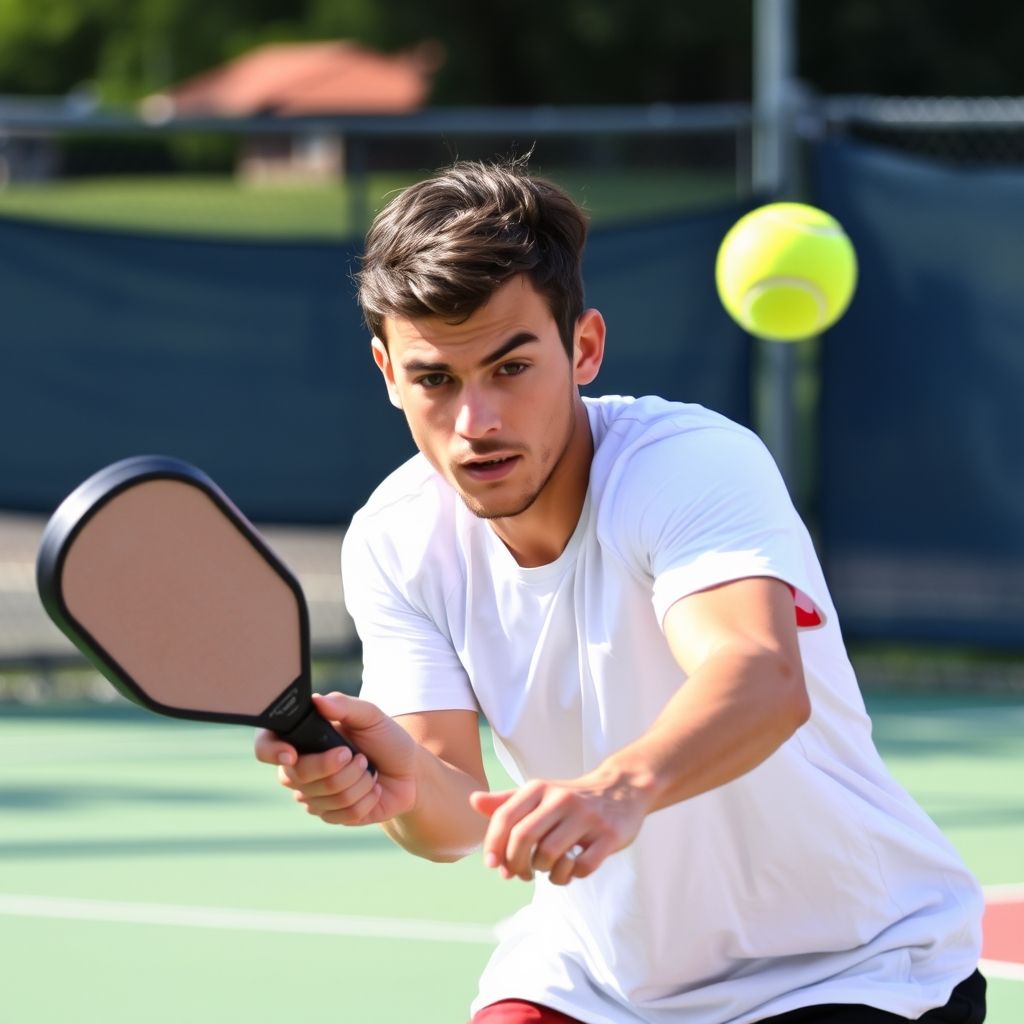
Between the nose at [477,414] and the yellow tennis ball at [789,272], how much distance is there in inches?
162

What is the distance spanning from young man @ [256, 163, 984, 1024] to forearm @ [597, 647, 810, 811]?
11 centimetres

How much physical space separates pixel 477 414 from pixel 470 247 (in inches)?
8.9

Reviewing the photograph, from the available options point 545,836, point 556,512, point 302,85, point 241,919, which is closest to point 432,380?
point 556,512

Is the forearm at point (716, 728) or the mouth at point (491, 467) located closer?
the forearm at point (716, 728)

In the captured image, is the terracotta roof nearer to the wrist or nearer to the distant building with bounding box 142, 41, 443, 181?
the distant building with bounding box 142, 41, 443, 181

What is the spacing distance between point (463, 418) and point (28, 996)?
2438 millimetres

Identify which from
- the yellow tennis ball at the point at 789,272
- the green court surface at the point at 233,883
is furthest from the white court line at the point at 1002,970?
the yellow tennis ball at the point at 789,272

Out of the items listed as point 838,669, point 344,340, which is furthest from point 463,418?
point 344,340

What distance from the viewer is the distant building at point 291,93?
40.2m

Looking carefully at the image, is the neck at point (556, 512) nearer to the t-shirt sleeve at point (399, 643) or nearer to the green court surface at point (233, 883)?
the t-shirt sleeve at point (399, 643)

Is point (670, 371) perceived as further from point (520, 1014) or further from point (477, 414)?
point (477, 414)

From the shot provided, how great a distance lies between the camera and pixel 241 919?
5.08m

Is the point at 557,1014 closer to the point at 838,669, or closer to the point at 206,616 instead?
the point at 838,669

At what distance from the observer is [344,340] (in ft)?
25.6
